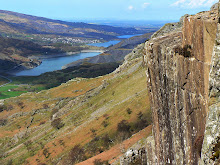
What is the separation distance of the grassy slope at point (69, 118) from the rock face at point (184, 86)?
2926 centimetres

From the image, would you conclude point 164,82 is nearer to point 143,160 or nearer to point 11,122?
point 143,160

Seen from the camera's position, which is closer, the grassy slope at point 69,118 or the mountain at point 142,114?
the mountain at point 142,114

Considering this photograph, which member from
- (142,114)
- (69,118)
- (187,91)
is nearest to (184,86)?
(187,91)

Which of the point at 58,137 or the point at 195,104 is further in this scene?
the point at 58,137

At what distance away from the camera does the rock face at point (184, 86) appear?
1430 cm

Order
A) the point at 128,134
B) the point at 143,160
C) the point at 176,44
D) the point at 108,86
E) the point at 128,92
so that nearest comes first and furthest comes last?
the point at 176,44 → the point at 143,160 → the point at 128,134 → the point at 128,92 → the point at 108,86

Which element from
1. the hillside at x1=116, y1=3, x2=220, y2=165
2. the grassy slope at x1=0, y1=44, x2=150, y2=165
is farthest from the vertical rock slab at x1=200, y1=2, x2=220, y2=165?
the grassy slope at x1=0, y1=44, x2=150, y2=165

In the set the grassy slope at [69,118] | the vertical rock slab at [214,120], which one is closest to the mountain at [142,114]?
the vertical rock slab at [214,120]

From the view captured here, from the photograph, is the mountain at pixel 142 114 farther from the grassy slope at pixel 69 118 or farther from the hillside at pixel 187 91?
the grassy slope at pixel 69 118

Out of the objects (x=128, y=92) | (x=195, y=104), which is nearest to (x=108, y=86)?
(x=128, y=92)

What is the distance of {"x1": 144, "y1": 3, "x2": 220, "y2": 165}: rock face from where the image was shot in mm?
14297

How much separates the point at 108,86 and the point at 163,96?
64331 millimetres

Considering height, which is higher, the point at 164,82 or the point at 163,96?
the point at 164,82

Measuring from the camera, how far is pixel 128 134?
45.5 meters
